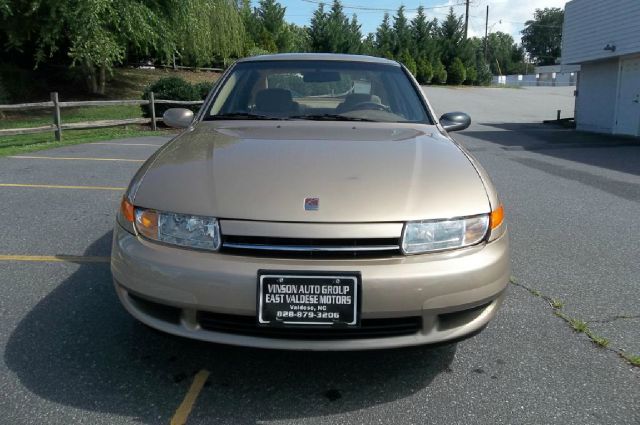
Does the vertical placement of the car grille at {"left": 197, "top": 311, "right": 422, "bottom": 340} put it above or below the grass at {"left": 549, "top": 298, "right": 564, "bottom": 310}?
above

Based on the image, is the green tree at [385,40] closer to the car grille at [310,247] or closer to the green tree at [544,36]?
the car grille at [310,247]

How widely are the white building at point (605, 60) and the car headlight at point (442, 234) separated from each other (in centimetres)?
1602

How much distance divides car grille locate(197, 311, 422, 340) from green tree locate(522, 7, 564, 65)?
431 ft

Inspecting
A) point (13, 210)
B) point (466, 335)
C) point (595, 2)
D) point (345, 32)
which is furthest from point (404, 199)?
point (345, 32)

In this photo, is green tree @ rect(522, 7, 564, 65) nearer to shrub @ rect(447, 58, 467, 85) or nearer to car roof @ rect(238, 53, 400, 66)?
shrub @ rect(447, 58, 467, 85)

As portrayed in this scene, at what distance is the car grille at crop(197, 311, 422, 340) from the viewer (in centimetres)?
216

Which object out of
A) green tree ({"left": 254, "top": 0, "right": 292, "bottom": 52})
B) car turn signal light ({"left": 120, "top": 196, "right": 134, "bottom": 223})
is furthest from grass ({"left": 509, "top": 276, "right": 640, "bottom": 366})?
green tree ({"left": 254, "top": 0, "right": 292, "bottom": 52})

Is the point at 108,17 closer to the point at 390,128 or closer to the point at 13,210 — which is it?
the point at 13,210

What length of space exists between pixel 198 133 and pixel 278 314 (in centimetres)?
154

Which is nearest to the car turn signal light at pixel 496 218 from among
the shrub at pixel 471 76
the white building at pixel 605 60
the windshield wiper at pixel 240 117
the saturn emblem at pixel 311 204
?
the saturn emblem at pixel 311 204

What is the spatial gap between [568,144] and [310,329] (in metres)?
13.6

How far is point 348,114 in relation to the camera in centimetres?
362

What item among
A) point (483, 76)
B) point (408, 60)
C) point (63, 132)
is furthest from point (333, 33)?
point (63, 132)

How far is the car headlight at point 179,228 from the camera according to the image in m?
2.22
